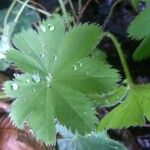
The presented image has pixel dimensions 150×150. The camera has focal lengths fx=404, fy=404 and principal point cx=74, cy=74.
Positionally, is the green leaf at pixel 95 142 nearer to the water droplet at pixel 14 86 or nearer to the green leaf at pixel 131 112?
the green leaf at pixel 131 112

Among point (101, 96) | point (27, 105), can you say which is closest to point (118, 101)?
point (101, 96)

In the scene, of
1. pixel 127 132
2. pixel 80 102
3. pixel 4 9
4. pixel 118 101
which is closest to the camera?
pixel 80 102

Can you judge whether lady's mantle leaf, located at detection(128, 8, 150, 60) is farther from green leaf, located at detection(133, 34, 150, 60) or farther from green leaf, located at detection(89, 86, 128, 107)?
green leaf, located at detection(89, 86, 128, 107)

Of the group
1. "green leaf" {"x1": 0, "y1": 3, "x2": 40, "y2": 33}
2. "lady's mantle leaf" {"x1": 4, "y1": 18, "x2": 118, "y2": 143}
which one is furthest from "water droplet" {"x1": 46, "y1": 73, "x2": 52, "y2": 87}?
"green leaf" {"x1": 0, "y1": 3, "x2": 40, "y2": 33}

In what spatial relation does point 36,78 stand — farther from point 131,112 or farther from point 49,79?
point 131,112

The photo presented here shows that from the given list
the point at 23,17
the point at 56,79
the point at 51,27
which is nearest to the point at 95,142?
the point at 56,79

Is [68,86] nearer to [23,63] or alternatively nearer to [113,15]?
[23,63]

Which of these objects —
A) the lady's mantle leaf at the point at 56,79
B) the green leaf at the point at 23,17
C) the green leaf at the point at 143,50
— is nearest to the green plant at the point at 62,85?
the lady's mantle leaf at the point at 56,79
